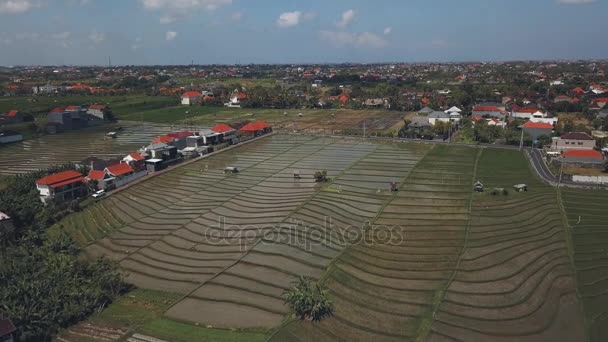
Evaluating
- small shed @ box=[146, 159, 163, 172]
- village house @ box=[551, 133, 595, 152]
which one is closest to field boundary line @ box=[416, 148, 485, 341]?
village house @ box=[551, 133, 595, 152]

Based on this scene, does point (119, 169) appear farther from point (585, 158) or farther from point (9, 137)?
point (585, 158)

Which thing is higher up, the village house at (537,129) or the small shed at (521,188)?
the village house at (537,129)

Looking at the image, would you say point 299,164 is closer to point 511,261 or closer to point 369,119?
point 511,261

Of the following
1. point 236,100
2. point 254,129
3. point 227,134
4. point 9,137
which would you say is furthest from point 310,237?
point 236,100

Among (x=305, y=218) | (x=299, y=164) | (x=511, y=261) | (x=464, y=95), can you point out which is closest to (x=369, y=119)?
(x=464, y=95)

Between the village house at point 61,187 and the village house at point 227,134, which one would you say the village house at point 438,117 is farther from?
the village house at point 61,187

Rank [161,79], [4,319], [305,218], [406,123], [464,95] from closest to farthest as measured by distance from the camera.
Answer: [4,319] → [305,218] → [406,123] → [464,95] → [161,79]

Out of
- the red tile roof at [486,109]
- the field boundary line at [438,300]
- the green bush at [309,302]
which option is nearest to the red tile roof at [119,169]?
the green bush at [309,302]
